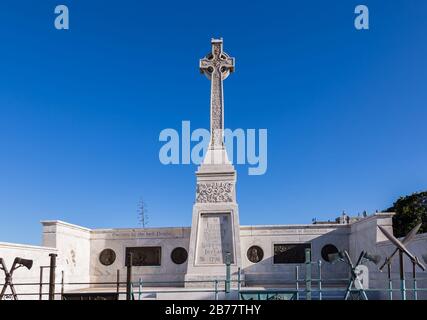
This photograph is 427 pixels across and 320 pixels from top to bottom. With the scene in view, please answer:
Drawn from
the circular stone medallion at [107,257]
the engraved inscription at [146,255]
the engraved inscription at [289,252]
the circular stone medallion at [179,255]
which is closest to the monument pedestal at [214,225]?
the circular stone medallion at [179,255]

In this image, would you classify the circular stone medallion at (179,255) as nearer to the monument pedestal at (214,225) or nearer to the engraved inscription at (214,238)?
the monument pedestal at (214,225)

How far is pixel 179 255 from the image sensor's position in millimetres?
22078

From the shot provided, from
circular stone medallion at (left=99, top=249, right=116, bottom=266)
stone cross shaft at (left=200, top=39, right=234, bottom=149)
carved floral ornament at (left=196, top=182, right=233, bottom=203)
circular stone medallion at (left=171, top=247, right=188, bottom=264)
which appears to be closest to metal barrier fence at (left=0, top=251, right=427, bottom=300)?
circular stone medallion at (left=99, top=249, right=116, bottom=266)

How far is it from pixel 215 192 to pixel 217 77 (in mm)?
5556

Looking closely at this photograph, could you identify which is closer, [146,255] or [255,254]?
[255,254]

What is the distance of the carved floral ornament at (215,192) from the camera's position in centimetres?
2091

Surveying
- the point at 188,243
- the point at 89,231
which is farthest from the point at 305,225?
the point at 89,231

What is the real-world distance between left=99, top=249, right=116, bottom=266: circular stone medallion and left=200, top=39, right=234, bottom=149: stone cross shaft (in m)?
6.93

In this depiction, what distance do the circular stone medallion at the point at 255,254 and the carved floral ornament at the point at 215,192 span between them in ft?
8.50

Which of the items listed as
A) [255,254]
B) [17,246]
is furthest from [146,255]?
[17,246]

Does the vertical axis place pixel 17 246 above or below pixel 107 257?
above

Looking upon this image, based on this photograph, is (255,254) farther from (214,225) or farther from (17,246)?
(17,246)
